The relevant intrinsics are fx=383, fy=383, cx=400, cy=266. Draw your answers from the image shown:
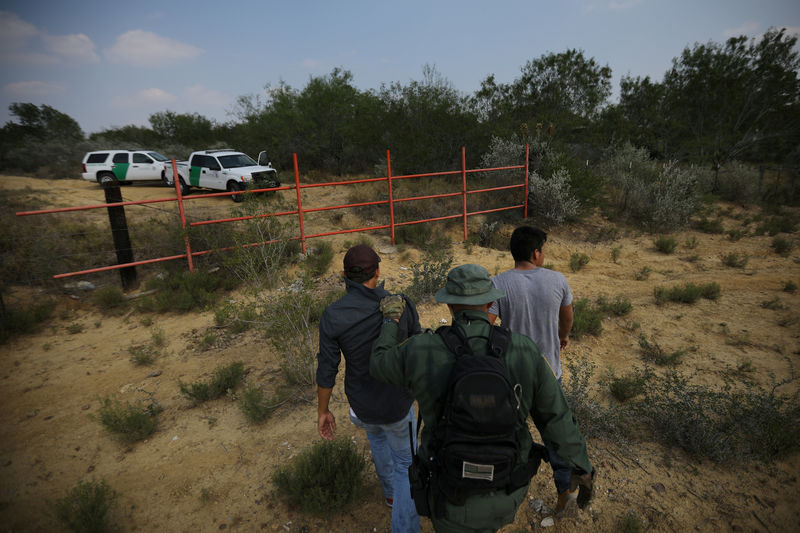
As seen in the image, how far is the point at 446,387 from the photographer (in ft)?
5.15

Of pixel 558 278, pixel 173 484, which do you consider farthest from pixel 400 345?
pixel 173 484

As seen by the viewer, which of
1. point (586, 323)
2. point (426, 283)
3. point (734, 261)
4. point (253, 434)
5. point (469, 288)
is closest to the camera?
point (469, 288)

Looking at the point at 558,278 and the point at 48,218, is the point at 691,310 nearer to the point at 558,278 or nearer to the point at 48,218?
A: the point at 558,278

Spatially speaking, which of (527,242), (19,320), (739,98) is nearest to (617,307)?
(527,242)

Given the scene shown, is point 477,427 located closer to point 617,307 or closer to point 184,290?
point 617,307

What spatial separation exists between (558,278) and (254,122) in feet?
64.6

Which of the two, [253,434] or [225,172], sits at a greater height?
[225,172]

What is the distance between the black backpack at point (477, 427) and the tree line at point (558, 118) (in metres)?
11.5

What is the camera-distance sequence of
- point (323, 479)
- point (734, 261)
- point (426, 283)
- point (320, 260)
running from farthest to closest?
point (734, 261), point (320, 260), point (426, 283), point (323, 479)

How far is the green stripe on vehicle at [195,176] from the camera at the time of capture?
12959mm

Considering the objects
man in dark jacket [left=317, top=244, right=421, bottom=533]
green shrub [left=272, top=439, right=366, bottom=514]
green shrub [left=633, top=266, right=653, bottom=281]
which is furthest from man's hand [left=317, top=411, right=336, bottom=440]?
green shrub [left=633, top=266, right=653, bottom=281]

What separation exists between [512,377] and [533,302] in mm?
1118

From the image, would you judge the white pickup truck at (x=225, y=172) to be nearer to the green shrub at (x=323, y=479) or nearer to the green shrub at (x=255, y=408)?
the green shrub at (x=255, y=408)

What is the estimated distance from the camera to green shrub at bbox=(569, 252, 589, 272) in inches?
302
